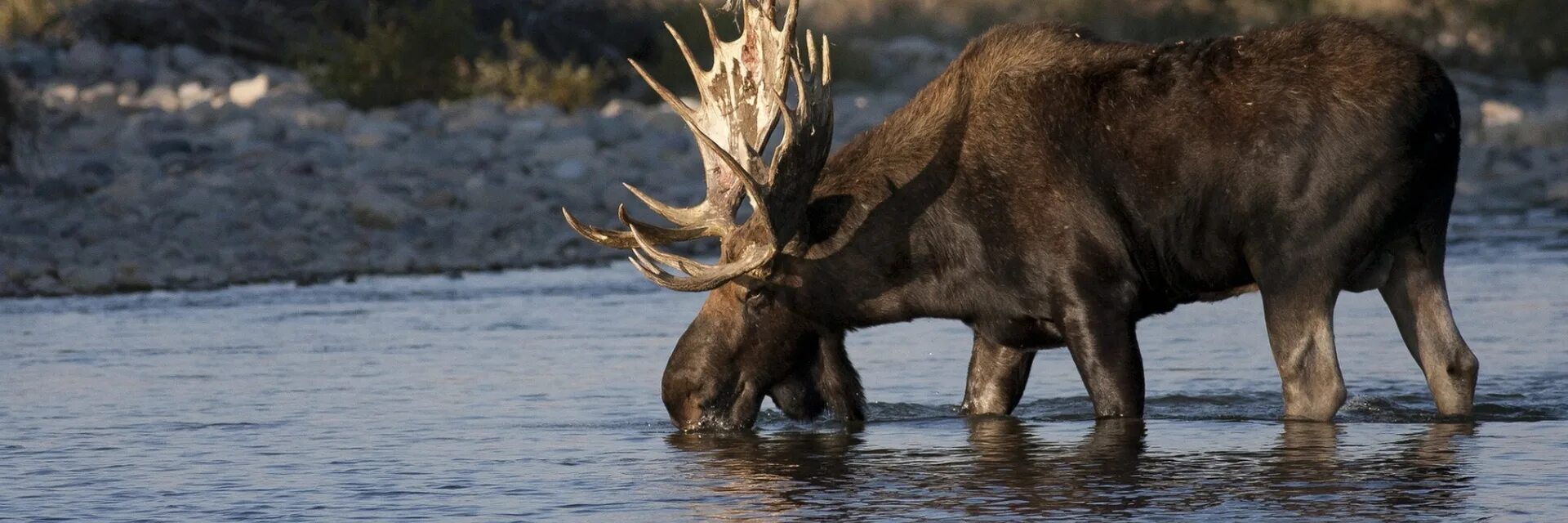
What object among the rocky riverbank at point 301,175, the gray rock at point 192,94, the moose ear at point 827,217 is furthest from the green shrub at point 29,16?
the moose ear at point 827,217

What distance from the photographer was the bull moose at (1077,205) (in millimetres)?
8352

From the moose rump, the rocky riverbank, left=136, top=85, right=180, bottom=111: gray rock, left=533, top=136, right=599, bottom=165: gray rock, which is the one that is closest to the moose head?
the moose rump

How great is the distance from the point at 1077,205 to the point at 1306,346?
94 centimetres

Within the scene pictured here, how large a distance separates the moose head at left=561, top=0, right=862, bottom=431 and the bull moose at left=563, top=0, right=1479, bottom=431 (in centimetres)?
1

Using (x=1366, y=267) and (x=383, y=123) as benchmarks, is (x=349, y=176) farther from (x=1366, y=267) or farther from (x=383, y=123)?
(x=1366, y=267)

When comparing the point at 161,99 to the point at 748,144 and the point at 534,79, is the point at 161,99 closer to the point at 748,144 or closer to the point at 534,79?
the point at 534,79

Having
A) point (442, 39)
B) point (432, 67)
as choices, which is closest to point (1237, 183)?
point (432, 67)

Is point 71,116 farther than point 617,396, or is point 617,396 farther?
point 71,116

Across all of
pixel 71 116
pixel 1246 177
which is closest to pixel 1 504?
pixel 1246 177

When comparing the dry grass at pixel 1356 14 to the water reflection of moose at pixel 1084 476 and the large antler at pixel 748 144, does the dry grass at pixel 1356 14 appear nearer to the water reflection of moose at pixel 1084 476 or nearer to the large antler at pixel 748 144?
the large antler at pixel 748 144

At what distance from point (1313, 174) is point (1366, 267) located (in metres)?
0.56

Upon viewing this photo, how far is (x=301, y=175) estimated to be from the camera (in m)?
19.2

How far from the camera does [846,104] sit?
25.2 meters

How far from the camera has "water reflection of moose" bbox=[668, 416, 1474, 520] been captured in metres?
6.79
